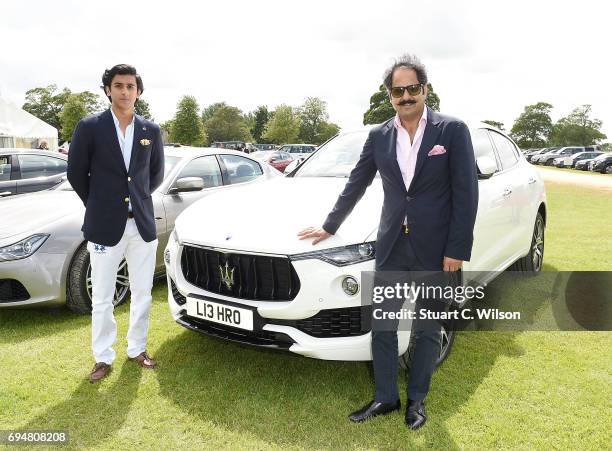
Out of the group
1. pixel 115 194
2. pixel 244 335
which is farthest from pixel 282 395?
pixel 115 194

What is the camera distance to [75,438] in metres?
2.73

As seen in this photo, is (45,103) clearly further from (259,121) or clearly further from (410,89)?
(410,89)

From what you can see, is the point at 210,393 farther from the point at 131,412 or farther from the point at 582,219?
the point at 582,219

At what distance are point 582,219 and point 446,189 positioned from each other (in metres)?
9.25

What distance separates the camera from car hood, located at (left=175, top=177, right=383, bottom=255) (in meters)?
2.88

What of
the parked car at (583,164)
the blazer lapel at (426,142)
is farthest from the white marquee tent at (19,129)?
the parked car at (583,164)

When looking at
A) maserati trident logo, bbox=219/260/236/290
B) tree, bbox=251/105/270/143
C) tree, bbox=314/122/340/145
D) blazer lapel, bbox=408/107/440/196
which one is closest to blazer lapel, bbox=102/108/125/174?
maserati trident logo, bbox=219/260/236/290

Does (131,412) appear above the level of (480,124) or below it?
below

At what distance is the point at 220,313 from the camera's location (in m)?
3.00

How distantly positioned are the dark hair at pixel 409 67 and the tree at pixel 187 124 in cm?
6801

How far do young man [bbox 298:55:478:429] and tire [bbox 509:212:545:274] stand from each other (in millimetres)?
3031

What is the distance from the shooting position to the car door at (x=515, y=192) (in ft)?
14.5

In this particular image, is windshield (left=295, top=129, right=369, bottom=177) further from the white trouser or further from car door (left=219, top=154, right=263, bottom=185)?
car door (left=219, top=154, right=263, bottom=185)

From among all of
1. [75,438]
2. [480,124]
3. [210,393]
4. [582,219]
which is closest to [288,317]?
[210,393]
